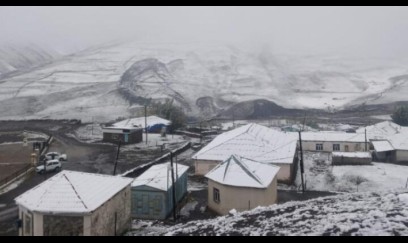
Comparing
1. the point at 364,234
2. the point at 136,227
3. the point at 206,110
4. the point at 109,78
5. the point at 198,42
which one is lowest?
the point at 136,227

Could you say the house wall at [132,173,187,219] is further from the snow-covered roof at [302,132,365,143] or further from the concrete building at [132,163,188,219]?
the snow-covered roof at [302,132,365,143]

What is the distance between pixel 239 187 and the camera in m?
21.8

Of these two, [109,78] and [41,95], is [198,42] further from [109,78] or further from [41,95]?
[41,95]

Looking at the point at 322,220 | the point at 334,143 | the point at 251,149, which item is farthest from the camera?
the point at 334,143

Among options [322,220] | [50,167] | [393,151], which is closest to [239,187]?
[322,220]

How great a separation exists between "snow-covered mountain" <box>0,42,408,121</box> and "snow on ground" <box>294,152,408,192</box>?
43316mm

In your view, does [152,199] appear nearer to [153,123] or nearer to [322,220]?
[322,220]

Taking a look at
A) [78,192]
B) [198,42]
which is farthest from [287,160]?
[198,42]

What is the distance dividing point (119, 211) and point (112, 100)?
66.7 metres

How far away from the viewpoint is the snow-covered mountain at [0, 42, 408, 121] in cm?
8181

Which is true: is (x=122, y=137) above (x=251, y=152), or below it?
above

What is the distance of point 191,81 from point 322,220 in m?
84.6

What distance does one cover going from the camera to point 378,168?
3528cm

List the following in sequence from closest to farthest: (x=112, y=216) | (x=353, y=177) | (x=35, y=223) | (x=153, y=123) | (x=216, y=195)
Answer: (x=35, y=223), (x=112, y=216), (x=216, y=195), (x=353, y=177), (x=153, y=123)
